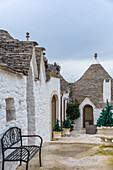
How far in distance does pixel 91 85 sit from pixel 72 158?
15.7m

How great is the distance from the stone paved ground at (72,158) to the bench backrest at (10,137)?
2.41ft

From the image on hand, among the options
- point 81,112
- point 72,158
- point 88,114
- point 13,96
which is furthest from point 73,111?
point 13,96

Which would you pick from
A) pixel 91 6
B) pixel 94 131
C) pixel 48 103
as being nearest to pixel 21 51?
pixel 91 6

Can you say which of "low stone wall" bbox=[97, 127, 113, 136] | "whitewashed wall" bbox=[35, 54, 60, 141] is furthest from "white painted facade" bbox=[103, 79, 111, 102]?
"whitewashed wall" bbox=[35, 54, 60, 141]

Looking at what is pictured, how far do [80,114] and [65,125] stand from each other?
234 inches

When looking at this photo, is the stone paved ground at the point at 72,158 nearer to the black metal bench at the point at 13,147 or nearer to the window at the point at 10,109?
the black metal bench at the point at 13,147

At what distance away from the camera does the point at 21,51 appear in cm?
615

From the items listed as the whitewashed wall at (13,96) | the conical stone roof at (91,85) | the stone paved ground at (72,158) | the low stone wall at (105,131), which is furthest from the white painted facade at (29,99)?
the conical stone roof at (91,85)

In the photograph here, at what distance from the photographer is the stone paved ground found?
203 inches

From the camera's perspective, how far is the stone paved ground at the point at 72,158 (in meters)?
5.14

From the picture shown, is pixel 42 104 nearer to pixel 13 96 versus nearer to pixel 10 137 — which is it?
pixel 13 96

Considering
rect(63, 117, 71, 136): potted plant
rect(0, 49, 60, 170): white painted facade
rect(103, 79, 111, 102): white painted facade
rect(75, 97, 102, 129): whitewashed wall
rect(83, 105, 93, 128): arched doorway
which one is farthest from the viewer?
rect(103, 79, 111, 102): white painted facade

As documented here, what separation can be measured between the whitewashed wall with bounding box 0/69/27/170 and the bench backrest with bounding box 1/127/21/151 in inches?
4.0

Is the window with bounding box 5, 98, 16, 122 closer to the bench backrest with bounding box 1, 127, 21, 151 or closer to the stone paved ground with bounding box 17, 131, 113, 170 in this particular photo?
the bench backrest with bounding box 1, 127, 21, 151
